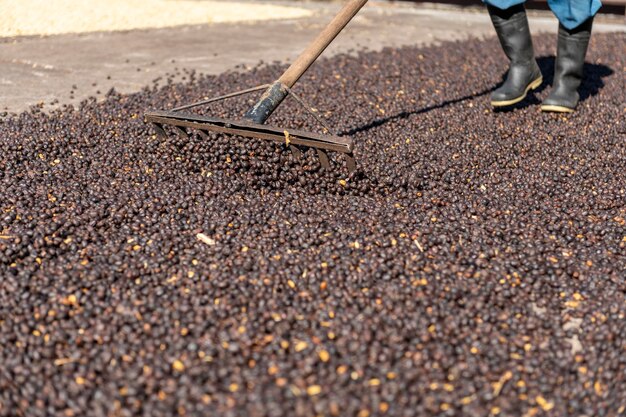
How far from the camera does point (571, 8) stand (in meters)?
4.80

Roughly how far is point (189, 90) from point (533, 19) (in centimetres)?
583

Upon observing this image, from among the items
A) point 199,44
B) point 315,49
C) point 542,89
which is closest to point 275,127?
point 315,49

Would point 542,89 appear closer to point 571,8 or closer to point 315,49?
point 571,8

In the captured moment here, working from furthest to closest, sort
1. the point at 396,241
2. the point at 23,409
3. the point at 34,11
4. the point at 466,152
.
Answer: the point at 34,11 → the point at 466,152 → the point at 396,241 → the point at 23,409

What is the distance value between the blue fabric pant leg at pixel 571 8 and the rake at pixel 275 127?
127cm

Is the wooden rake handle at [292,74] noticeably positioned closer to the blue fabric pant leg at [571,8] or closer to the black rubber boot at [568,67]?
the blue fabric pant leg at [571,8]

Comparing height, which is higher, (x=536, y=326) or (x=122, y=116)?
(x=122, y=116)

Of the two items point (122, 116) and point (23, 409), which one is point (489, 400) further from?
point (122, 116)

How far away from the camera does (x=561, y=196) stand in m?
3.71

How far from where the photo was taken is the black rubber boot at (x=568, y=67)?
4.99 metres

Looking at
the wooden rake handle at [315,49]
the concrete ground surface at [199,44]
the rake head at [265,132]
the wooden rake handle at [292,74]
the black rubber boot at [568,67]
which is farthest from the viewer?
the concrete ground surface at [199,44]

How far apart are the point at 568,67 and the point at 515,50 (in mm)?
481

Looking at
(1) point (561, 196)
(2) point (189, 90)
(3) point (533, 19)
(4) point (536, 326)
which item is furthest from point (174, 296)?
(3) point (533, 19)

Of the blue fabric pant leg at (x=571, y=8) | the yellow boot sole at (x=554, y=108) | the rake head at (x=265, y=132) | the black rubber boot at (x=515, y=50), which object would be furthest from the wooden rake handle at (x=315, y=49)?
the yellow boot sole at (x=554, y=108)
